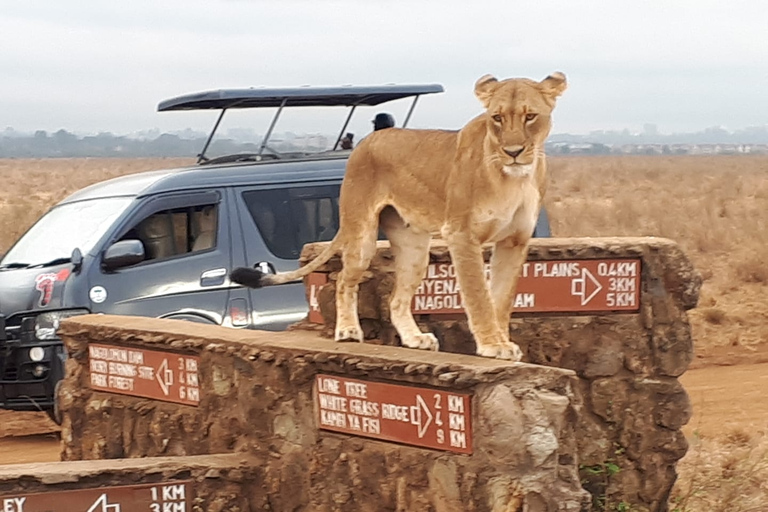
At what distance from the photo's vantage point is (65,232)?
959 centimetres

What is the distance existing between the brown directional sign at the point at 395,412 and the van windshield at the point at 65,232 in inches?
152

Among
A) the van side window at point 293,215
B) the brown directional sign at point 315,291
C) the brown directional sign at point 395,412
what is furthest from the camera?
the van side window at point 293,215

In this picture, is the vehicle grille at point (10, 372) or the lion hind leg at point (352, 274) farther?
the vehicle grille at point (10, 372)

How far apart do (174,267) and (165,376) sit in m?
2.61

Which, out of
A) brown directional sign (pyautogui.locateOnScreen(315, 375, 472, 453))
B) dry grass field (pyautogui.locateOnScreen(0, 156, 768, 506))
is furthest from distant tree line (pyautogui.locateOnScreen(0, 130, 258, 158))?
brown directional sign (pyautogui.locateOnScreen(315, 375, 472, 453))

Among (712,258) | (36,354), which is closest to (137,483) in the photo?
(36,354)

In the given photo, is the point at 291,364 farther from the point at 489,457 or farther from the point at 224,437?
the point at 489,457

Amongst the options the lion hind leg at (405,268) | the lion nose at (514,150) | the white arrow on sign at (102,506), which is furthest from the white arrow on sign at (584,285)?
the white arrow on sign at (102,506)

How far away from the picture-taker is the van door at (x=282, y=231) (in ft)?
30.8

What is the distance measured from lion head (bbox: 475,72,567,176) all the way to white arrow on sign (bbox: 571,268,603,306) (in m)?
1.77

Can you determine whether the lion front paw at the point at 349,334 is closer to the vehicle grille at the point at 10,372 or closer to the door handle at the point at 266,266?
the door handle at the point at 266,266

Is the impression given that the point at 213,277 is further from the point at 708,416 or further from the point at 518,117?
the point at 518,117

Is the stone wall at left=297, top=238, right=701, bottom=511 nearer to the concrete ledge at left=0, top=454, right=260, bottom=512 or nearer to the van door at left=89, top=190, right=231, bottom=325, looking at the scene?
the concrete ledge at left=0, top=454, right=260, bottom=512

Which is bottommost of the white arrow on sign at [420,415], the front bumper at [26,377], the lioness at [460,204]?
the front bumper at [26,377]
